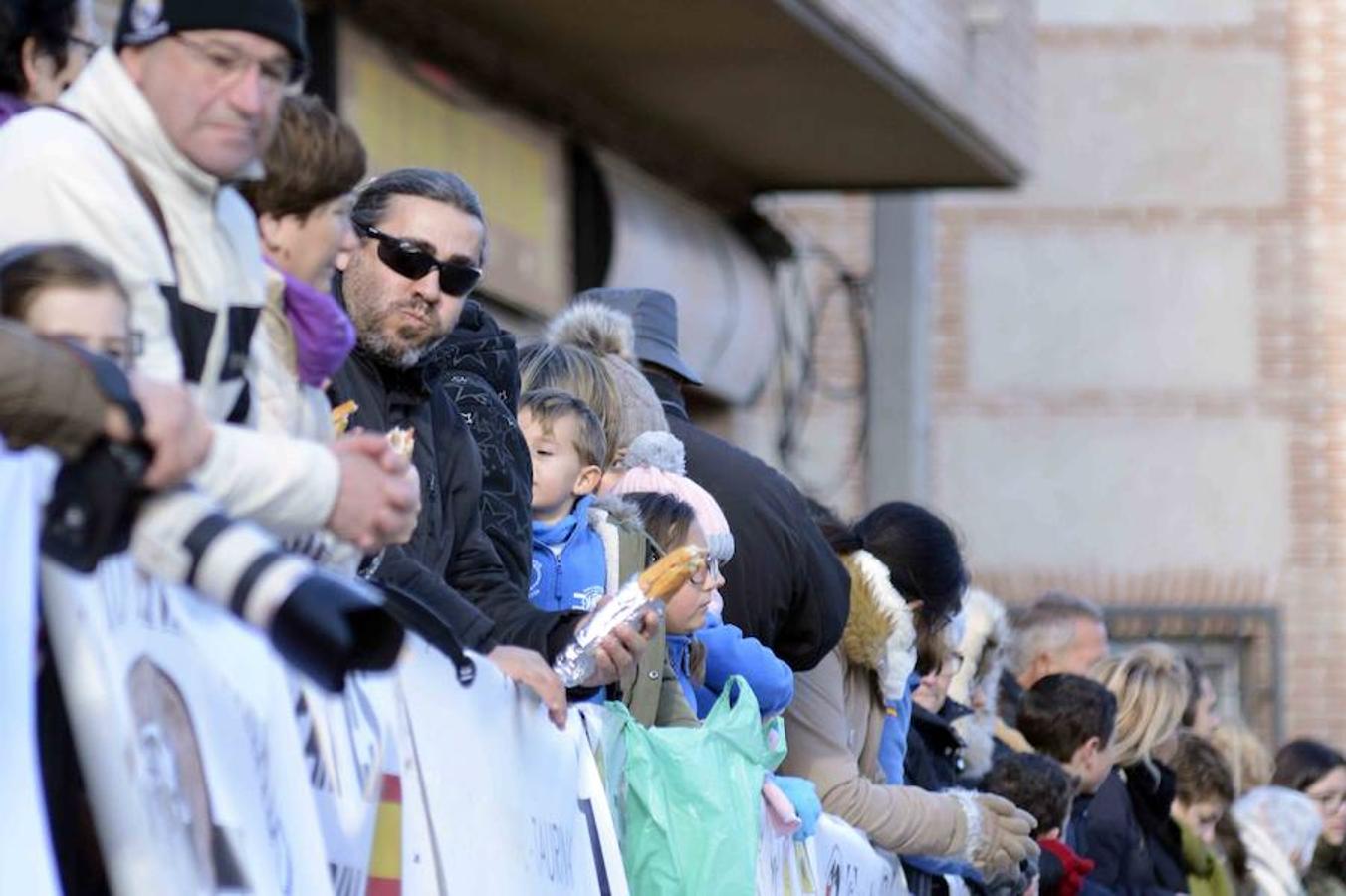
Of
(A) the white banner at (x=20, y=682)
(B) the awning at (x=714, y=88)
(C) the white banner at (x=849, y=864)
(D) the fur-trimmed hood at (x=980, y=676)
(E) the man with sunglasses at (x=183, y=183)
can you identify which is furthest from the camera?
(B) the awning at (x=714, y=88)

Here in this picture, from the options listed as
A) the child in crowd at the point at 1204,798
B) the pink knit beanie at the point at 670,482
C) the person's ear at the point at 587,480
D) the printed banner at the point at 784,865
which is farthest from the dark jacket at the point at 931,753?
the child in crowd at the point at 1204,798

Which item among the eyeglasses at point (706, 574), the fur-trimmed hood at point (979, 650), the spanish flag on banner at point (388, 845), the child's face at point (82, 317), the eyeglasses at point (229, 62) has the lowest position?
the fur-trimmed hood at point (979, 650)

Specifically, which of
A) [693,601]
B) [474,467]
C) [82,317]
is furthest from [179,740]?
[693,601]

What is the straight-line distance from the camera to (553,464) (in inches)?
235

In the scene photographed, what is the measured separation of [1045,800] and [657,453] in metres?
2.24

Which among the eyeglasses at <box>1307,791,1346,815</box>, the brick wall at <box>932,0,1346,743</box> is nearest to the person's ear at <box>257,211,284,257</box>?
the eyeglasses at <box>1307,791,1346,815</box>

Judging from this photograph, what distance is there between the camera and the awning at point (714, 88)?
12664 mm

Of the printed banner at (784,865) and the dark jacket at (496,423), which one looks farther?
the printed banner at (784,865)

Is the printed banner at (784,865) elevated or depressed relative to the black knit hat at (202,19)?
depressed

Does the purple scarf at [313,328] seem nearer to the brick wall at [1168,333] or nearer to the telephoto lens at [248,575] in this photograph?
the telephoto lens at [248,575]

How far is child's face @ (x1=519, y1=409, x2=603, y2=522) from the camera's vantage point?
19.5 ft

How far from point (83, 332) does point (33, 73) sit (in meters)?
0.97

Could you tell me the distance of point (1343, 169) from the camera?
22641mm

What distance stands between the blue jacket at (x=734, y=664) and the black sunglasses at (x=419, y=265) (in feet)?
3.86
